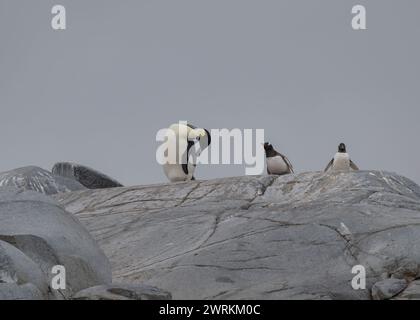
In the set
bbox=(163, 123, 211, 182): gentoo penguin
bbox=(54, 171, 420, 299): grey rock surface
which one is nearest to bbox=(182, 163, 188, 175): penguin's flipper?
bbox=(163, 123, 211, 182): gentoo penguin

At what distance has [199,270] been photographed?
46.5 ft

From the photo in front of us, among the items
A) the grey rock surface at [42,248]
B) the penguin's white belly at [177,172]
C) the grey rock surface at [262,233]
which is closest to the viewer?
the grey rock surface at [42,248]

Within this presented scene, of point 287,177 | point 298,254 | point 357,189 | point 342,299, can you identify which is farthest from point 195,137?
point 342,299

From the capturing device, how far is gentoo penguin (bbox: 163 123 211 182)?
73.5 ft

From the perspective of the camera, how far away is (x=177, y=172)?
2272cm

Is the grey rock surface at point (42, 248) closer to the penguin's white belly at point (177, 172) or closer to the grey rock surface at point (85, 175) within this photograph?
the penguin's white belly at point (177, 172)

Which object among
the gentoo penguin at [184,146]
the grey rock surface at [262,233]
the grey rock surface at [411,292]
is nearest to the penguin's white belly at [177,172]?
the gentoo penguin at [184,146]

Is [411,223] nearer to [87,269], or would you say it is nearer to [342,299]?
[342,299]

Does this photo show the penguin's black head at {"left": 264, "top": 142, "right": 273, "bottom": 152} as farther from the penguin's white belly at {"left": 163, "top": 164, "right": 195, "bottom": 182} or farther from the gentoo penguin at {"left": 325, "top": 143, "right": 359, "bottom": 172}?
the penguin's white belly at {"left": 163, "top": 164, "right": 195, "bottom": 182}

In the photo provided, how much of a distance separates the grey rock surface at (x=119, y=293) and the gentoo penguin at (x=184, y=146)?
10484 millimetres

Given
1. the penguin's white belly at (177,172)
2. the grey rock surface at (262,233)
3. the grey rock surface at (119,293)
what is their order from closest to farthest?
the grey rock surface at (119,293)
the grey rock surface at (262,233)
the penguin's white belly at (177,172)

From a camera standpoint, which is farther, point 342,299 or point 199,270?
point 199,270

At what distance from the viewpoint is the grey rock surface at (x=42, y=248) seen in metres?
12.0

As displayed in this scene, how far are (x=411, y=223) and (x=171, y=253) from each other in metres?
3.08
